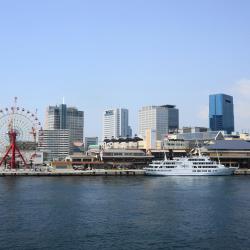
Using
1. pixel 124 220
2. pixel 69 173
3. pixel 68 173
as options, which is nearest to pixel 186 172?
pixel 69 173

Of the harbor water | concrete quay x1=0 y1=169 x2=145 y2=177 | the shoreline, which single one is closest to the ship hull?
the shoreline

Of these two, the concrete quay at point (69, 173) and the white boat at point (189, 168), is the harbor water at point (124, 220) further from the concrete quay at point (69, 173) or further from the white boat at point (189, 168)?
the concrete quay at point (69, 173)

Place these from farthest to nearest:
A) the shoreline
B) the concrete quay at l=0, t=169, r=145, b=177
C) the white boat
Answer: the concrete quay at l=0, t=169, r=145, b=177 < the shoreline < the white boat

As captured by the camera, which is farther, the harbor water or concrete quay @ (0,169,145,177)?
concrete quay @ (0,169,145,177)

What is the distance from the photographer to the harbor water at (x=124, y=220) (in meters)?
41.5

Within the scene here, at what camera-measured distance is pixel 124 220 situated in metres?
51.5

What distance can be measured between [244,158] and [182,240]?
132m

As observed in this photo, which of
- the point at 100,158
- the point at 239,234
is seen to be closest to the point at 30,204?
the point at 239,234

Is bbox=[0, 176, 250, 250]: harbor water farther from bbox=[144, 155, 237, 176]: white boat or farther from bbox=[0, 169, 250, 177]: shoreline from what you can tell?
bbox=[0, 169, 250, 177]: shoreline

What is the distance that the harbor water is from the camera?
4153 cm

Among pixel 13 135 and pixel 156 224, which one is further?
pixel 13 135

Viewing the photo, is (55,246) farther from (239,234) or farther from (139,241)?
(239,234)

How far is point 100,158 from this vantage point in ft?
544

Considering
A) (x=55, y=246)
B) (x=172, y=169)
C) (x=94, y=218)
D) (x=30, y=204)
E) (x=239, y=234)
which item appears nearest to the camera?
(x=55, y=246)
